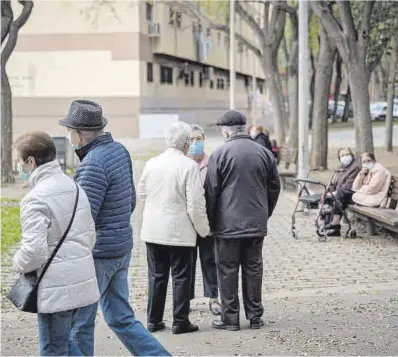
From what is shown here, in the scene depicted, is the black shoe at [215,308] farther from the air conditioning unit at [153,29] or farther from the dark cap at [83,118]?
the air conditioning unit at [153,29]

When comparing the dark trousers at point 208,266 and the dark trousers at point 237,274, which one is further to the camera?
the dark trousers at point 208,266

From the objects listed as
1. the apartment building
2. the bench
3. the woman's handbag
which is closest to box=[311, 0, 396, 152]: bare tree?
the bench

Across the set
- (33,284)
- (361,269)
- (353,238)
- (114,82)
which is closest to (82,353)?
(33,284)

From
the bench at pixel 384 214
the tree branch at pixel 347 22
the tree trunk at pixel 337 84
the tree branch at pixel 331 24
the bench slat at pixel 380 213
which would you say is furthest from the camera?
the tree trunk at pixel 337 84

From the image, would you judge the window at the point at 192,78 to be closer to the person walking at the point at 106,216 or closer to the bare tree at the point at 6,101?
the bare tree at the point at 6,101

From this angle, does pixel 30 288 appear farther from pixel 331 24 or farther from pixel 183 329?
pixel 331 24

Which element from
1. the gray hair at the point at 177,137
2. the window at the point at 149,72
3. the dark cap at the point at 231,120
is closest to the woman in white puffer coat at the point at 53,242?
the gray hair at the point at 177,137

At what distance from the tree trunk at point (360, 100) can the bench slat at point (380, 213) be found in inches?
245

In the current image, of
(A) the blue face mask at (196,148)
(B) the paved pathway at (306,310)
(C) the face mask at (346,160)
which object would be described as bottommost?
(B) the paved pathway at (306,310)

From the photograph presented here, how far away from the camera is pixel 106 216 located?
5797mm

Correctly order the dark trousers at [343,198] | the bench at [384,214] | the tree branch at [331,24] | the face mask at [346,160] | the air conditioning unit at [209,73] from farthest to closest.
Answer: the air conditioning unit at [209,73], the tree branch at [331,24], the face mask at [346,160], the dark trousers at [343,198], the bench at [384,214]

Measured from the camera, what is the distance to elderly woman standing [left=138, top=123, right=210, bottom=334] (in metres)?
7.17

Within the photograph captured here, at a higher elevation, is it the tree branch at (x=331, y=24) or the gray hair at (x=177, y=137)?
the tree branch at (x=331, y=24)

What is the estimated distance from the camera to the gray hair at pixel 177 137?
7223mm
